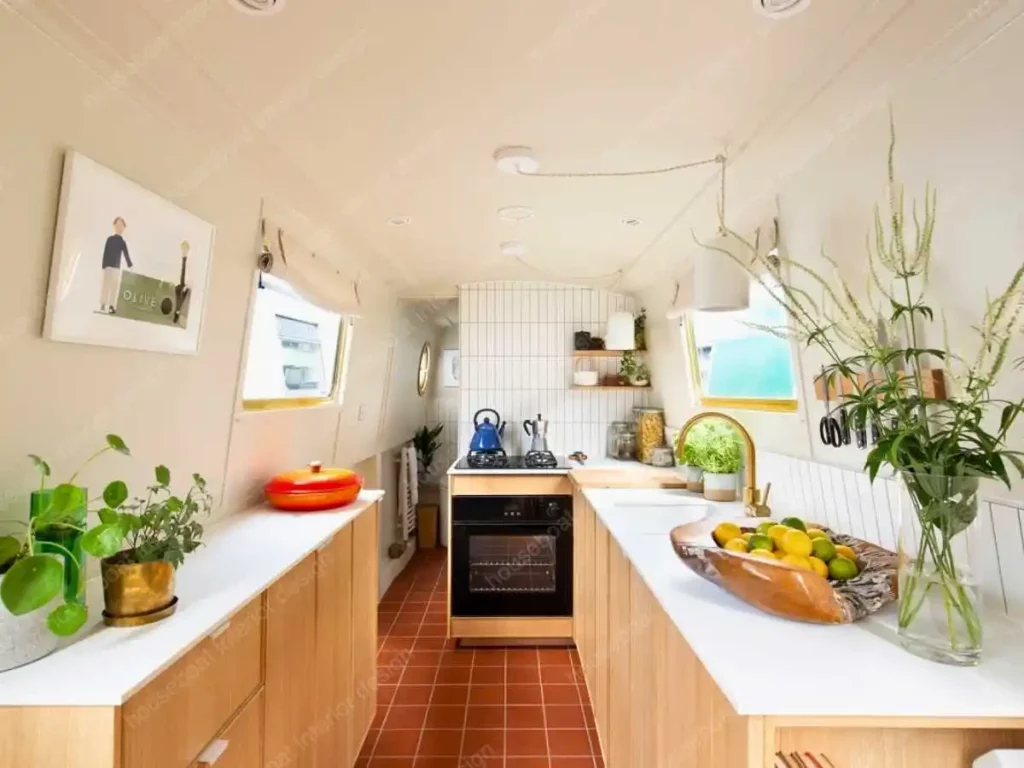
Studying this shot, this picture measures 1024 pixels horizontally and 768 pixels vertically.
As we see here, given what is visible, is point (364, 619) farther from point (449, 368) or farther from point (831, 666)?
point (449, 368)

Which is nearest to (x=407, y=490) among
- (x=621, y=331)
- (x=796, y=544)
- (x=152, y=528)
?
(x=621, y=331)

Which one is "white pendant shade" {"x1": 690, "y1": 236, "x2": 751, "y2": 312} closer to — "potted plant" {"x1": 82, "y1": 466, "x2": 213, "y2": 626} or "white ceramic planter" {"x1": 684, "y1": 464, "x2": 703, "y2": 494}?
"white ceramic planter" {"x1": 684, "y1": 464, "x2": 703, "y2": 494}

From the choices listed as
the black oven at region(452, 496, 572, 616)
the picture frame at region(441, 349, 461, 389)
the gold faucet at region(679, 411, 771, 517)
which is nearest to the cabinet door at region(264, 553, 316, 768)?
the gold faucet at region(679, 411, 771, 517)

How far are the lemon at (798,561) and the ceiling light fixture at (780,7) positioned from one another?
1.07 meters

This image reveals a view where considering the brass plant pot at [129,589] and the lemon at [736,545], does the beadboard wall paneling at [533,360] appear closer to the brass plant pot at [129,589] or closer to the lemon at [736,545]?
the lemon at [736,545]

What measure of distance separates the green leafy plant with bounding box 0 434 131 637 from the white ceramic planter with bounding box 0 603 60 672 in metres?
0.02

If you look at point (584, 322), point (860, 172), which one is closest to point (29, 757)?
point (860, 172)

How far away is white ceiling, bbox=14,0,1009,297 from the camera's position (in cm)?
112

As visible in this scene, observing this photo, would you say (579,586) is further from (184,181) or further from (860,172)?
(184,181)

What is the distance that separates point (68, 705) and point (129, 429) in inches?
29.1

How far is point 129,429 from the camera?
1433 millimetres

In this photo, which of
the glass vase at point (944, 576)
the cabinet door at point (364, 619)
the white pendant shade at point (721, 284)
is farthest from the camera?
the cabinet door at point (364, 619)

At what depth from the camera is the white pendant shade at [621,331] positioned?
3734 mm

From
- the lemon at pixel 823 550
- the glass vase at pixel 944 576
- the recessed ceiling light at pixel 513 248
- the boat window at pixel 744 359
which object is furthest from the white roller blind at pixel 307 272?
the glass vase at pixel 944 576
